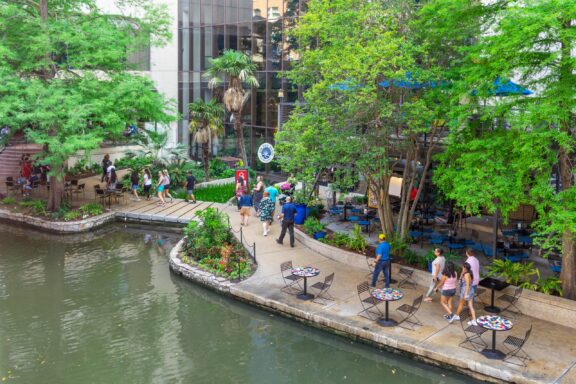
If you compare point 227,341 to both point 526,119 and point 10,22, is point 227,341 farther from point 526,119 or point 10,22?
point 10,22

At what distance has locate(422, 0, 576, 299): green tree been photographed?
11062 mm

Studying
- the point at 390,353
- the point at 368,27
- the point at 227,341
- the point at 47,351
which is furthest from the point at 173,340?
the point at 368,27

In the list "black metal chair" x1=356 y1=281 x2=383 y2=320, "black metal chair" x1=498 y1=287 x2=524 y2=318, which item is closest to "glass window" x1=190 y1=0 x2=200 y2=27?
"black metal chair" x1=356 y1=281 x2=383 y2=320

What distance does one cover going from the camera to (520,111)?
1205 centimetres

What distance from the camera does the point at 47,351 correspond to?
11844mm

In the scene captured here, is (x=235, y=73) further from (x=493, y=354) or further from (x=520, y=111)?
(x=493, y=354)

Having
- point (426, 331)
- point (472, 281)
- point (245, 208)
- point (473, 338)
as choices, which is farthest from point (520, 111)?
A: point (245, 208)

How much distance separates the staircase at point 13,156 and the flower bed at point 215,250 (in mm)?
15427

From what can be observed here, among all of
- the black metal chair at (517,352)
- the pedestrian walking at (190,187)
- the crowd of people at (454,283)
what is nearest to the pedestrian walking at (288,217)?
the crowd of people at (454,283)

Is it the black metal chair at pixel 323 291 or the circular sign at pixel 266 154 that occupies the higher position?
the circular sign at pixel 266 154

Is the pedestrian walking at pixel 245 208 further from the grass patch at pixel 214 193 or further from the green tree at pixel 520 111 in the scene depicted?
the green tree at pixel 520 111

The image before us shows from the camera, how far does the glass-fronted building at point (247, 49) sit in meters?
28.7

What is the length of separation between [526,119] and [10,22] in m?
19.8

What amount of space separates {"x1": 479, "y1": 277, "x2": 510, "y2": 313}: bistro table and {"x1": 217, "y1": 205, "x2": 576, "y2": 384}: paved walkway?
0.59m
